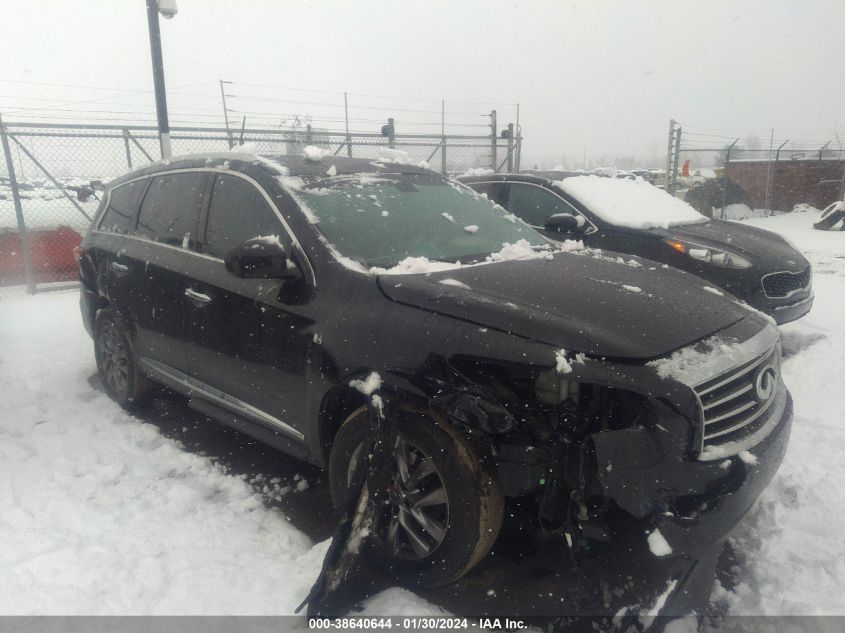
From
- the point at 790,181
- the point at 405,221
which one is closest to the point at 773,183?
the point at 790,181

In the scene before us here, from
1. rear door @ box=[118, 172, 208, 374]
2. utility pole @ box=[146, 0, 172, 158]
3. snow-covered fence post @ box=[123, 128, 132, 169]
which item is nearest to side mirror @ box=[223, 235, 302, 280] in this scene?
rear door @ box=[118, 172, 208, 374]

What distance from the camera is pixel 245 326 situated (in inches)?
119

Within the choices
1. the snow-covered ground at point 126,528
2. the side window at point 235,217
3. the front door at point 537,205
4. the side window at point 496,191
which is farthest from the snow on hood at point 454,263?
the side window at point 496,191

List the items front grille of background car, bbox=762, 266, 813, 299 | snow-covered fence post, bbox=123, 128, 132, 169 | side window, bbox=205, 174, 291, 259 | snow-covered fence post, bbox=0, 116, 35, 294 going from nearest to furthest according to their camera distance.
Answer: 1. side window, bbox=205, 174, 291, 259
2. front grille of background car, bbox=762, 266, 813, 299
3. snow-covered fence post, bbox=0, 116, 35, 294
4. snow-covered fence post, bbox=123, 128, 132, 169

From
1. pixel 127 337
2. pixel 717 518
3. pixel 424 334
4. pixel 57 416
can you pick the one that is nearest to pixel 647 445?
pixel 717 518

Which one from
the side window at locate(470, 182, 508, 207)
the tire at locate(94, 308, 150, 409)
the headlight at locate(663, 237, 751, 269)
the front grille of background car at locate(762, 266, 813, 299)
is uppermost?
the side window at locate(470, 182, 508, 207)

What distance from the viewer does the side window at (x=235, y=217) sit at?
3.05 meters

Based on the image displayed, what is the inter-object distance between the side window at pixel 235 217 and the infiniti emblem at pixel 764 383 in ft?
7.06

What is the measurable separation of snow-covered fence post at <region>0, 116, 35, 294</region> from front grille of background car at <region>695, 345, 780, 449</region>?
28.0 feet

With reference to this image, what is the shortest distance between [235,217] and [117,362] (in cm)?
185

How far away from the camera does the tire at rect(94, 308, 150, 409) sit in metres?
4.16

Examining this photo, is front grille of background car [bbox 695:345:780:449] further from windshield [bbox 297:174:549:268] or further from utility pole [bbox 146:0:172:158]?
utility pole [bbox 146:0:172:158]

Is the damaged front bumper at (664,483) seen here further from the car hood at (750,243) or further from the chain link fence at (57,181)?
the chain link fence at (57,181)

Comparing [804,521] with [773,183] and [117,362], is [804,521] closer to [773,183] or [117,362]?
[117,362]
